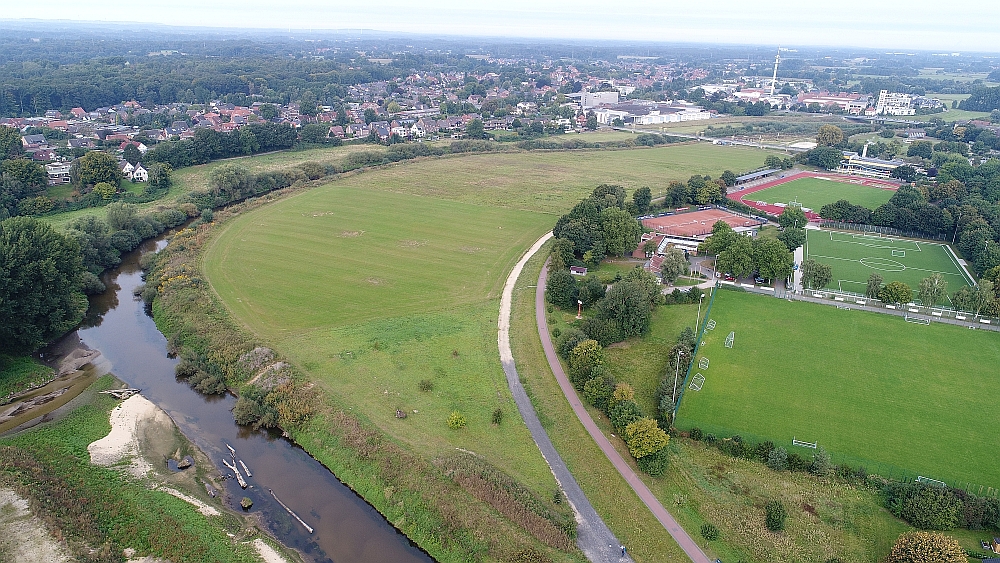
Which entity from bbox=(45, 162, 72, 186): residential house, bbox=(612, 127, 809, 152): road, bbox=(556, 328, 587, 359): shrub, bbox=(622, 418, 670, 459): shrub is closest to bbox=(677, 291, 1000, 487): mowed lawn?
bbox=(622, 418, 670, 459): shrub

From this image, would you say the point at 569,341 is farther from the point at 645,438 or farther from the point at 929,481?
the point at 929,481

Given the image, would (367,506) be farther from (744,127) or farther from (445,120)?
(744,127)

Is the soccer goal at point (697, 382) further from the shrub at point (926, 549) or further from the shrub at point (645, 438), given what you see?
the shrub at point (926, 549)

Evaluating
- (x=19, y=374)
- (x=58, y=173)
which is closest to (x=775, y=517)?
(x=19, y=374)

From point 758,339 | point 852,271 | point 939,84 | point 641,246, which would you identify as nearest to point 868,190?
point 852,271

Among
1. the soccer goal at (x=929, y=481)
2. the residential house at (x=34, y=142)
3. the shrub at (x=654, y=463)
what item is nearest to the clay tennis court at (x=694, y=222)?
the soccer goal at (x=929, y=481)

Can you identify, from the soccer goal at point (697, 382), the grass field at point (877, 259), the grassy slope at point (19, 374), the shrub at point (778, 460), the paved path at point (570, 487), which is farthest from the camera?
the grass field at point (877, 259)

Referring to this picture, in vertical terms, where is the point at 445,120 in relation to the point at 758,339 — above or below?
above
